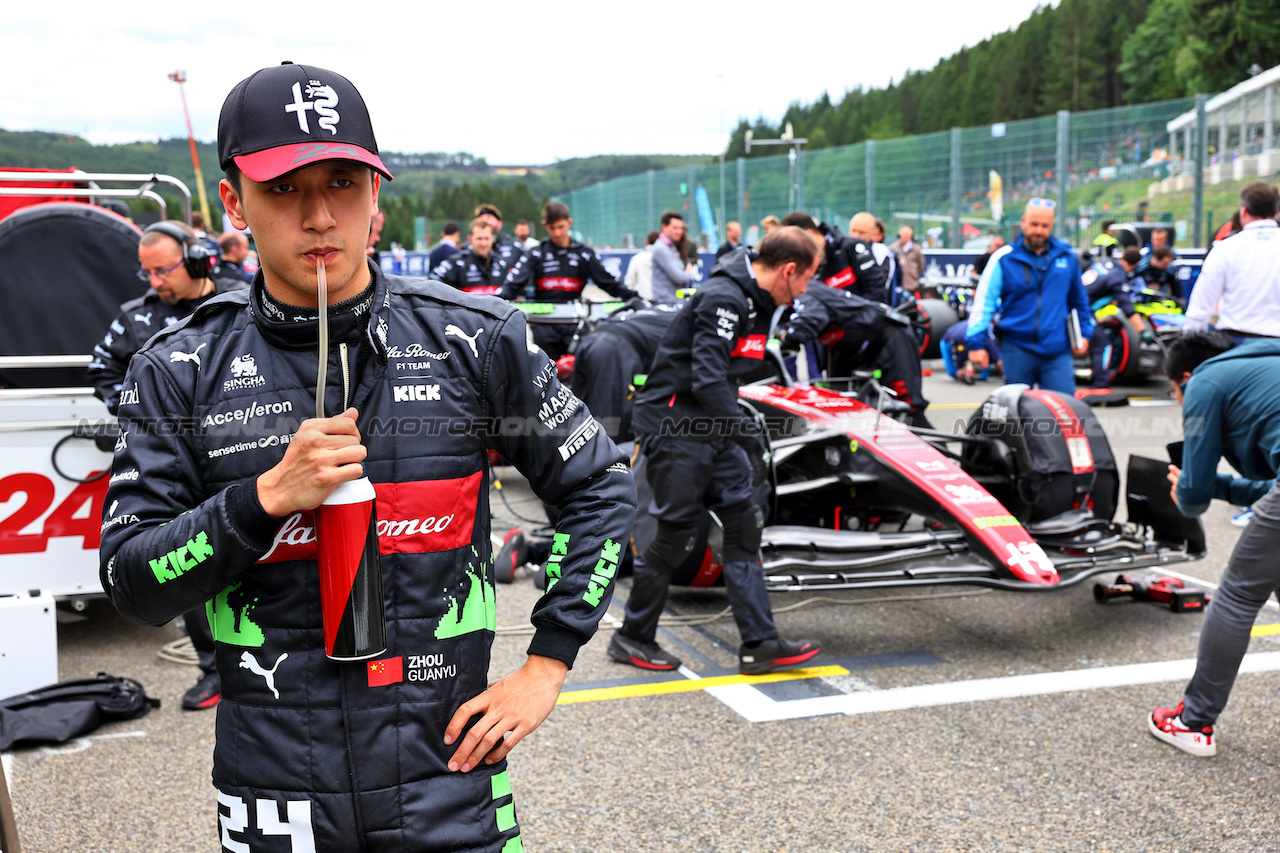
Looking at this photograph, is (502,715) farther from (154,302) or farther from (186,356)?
(154,302)

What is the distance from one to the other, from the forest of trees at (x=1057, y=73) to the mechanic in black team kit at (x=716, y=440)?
55.2 meters

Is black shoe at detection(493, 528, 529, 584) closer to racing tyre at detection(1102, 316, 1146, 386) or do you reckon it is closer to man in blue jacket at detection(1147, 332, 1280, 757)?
man in blue jacket at detection(1147, 332, 1280, 757)

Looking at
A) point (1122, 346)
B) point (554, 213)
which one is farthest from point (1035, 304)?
point (1122, 346)

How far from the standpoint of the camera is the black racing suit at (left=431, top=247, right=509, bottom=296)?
10508 millimetres

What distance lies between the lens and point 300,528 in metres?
1.50

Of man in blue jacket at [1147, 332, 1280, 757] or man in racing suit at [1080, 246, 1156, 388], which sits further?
man in racing suit at [1080, 246, 1156, 388]

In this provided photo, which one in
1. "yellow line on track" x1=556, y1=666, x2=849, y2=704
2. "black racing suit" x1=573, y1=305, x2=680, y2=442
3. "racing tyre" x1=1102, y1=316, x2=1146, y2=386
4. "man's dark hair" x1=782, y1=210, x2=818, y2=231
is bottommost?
"yellow line on track" x1=556, y1=666, x2=849, y2=704

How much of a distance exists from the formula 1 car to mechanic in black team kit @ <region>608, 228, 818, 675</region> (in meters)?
0.18

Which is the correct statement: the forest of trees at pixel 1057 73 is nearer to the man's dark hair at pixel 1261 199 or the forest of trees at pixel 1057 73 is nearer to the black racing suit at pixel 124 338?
the man's dark hair at pixel 1261 199

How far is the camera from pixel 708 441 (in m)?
4.64

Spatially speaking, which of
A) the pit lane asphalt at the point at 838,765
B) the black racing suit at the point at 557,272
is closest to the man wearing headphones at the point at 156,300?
the pit lane asphalt at the point at 838,765

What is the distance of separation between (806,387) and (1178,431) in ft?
19.5

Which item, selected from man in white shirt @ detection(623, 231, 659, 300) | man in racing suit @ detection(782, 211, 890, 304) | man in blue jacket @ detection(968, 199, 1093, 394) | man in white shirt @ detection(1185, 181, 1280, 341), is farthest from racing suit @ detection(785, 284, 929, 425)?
man in white shirt @ detection(623, 231, 659, 300)

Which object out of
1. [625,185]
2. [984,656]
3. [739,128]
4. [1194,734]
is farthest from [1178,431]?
[739,128]
